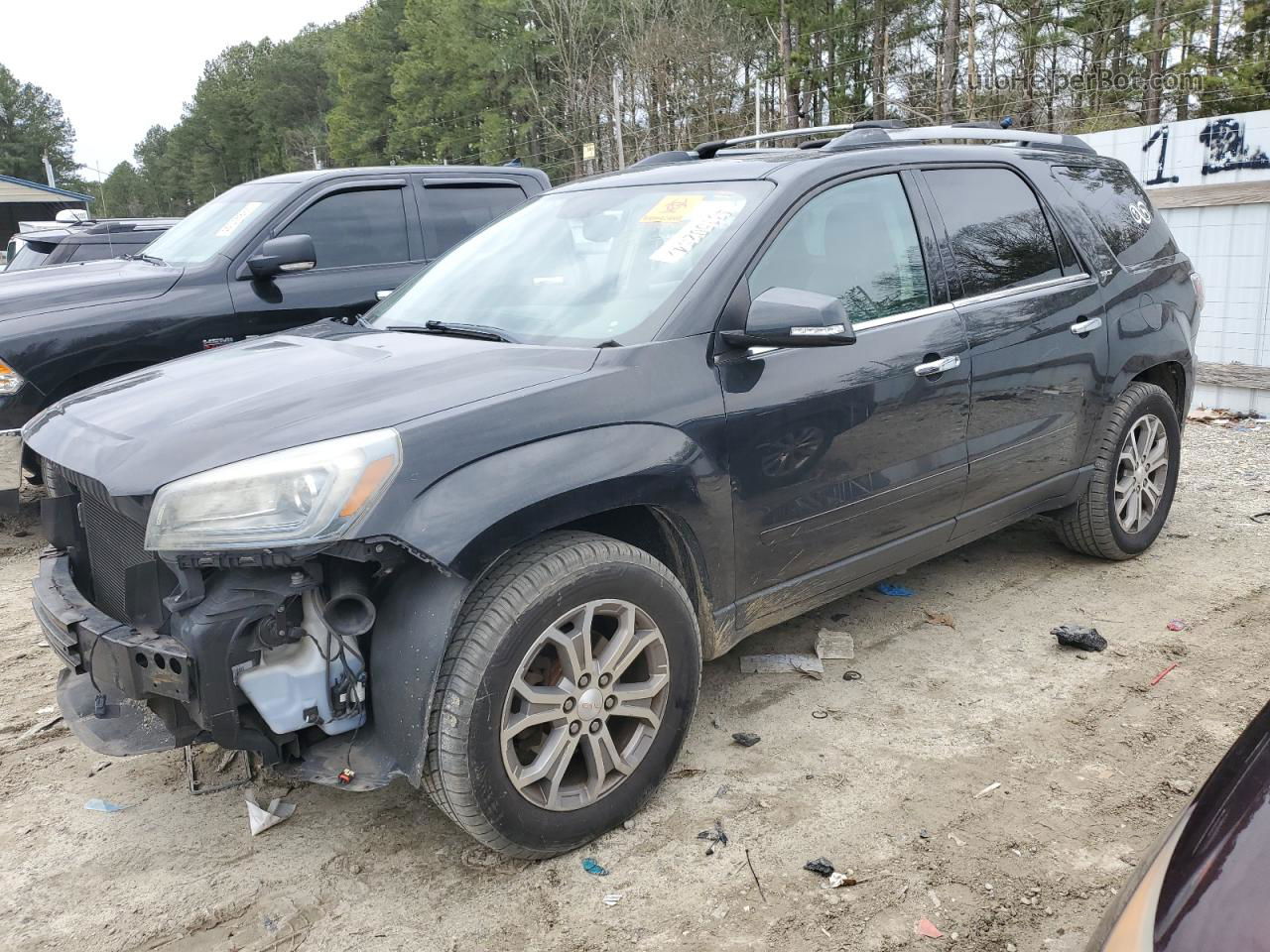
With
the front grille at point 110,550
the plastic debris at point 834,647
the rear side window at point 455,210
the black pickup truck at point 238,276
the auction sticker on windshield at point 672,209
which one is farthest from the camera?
the rear side window at point 455,210

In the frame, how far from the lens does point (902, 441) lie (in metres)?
3.47

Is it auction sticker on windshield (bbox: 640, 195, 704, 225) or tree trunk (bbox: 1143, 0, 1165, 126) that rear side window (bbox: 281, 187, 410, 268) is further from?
tree trunk (bbox: 1143, 0, 1165, 126)

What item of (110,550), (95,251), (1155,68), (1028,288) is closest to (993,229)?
(1028,288)

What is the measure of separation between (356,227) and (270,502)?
4611mm

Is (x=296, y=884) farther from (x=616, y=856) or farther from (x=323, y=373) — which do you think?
(x=323, y=373)

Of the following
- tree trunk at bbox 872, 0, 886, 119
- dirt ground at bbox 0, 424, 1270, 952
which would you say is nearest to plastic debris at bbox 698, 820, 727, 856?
dirt ground at bbox 0, 424, 1270, 952

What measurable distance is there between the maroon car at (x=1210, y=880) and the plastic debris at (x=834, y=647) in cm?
238

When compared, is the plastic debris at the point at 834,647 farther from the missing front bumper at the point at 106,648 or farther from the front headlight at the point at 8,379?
the front headlight at the point at 8,379

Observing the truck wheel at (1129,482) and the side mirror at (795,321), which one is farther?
the truck wheel at (1129,482)

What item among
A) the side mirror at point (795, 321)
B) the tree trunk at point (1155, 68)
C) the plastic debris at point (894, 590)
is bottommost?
the plastic debris at point (894, 590)

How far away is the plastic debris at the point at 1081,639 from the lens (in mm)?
3947

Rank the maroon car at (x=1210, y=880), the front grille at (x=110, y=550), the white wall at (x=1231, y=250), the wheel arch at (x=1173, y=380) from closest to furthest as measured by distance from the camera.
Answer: the maroon car at (x=1210, y=880) → the front grille at (x=110, y=550) → the wheel arch at (x=1173, y=380) → the white wall at (x=1231, y=250)

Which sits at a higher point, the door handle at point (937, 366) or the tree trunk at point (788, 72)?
the tree trunk at point (788, 72)

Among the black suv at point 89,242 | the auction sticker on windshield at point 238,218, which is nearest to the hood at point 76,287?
the auction sticker on windshield at point 238,218
